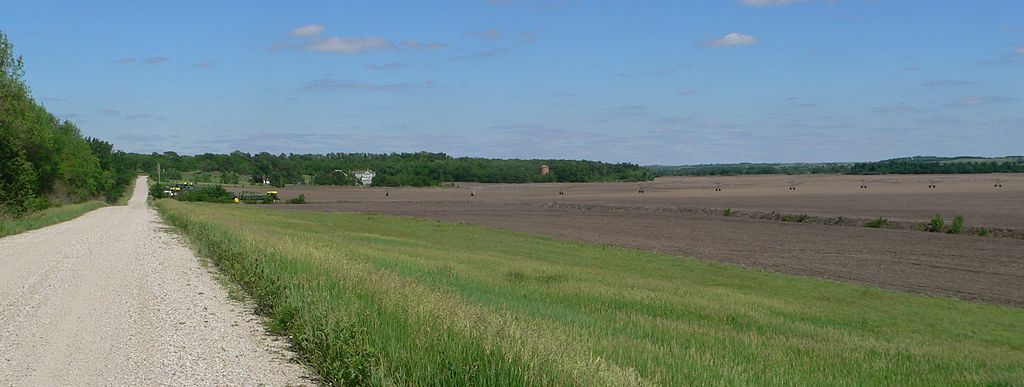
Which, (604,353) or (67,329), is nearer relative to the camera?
(604,353)

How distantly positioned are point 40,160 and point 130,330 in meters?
74.3

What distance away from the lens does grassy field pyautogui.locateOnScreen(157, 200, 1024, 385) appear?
7.53 meters

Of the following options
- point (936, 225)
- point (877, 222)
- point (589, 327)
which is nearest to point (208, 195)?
point (877, 222)

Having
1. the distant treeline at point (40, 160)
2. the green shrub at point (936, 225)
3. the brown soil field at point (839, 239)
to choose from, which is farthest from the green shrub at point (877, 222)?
the distant treeline at point (40, 160)

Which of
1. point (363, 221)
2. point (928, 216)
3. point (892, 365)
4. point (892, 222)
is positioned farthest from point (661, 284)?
point (928, 216)

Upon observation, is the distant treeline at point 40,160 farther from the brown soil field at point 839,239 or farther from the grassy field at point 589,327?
the brown soil field at point 839,239

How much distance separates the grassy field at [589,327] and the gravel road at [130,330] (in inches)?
22.0

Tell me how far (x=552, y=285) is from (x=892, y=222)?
53.7 m

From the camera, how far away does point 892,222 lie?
6650cm

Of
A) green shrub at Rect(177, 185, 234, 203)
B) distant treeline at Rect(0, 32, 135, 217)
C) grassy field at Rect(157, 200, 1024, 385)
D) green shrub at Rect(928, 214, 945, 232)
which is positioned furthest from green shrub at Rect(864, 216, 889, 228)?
green shrub at Rect(177, 185, 234, 203)

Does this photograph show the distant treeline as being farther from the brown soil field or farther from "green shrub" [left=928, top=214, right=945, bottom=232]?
"green shrub" [left=928, top=214, right=945, bottom=232]

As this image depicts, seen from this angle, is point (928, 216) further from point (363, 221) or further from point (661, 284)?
point (661, 284)

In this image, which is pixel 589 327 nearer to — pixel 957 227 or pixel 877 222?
pixel 957 227

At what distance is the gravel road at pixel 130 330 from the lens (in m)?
8.14
